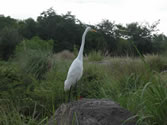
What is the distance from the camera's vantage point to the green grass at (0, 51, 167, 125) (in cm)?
269

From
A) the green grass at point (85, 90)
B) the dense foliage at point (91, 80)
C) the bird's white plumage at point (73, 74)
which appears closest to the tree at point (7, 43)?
the dense foliage at point (91, 80)

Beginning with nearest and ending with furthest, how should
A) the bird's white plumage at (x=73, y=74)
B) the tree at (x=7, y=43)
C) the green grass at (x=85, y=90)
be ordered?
the green grass at (x=85, y=90) → the bird's white plumage at (x=73, y=74) → the tree at (x=7, y=43)

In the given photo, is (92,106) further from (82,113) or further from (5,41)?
(5,41)

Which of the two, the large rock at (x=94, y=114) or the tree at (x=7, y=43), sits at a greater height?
the tree at (x=7, y=43)

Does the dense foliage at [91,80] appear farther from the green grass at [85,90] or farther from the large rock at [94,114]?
the large rock at [94,114]

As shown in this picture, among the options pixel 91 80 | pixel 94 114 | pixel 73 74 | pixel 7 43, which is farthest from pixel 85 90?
pixel 7 43

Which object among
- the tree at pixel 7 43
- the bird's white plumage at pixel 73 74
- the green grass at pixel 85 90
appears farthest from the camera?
the tree at pixel 7 43

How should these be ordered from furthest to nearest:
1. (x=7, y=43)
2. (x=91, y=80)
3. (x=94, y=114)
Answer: (x=7, y=43) < (x=91, y=80) < (x=94, y=114)

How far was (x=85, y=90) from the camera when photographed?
5.88 metres

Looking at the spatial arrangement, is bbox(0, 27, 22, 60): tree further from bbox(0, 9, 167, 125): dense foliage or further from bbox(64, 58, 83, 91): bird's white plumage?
bbox(64, 58, 83, 91): bird's white plumage

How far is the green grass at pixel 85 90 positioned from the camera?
269 cm

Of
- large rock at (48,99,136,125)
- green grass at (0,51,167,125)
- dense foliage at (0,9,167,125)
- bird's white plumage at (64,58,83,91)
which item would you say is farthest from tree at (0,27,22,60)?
large rock at (48,99,136,125)

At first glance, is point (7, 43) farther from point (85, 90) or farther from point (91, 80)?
point (85, 90)

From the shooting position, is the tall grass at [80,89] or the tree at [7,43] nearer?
the tall grass at [80,89]
